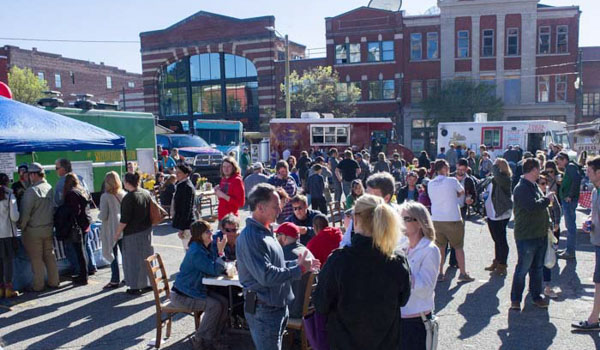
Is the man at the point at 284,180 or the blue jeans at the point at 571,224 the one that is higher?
the man at the point at 284,180

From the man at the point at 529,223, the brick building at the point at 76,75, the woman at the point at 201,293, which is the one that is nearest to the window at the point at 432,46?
the man at the point at 529,223

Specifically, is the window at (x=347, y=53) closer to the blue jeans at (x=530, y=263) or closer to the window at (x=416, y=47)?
the window at (x=416, y=47)

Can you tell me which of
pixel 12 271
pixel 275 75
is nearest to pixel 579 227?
pixel 12 271

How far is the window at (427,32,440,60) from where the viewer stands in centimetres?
3478

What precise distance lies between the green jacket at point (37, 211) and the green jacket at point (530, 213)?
668cm

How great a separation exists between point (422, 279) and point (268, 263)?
1.13m

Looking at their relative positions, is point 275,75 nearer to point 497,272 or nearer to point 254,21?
point 254,21

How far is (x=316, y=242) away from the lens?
4973mm

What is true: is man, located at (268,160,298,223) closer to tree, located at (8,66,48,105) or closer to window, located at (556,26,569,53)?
window, located at (556,26,569,53)

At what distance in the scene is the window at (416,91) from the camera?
35.5 metres

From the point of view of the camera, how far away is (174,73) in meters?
44.2

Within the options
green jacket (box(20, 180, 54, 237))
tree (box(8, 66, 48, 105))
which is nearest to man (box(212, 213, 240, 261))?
green jacket (box(20, 180, 54, 237))

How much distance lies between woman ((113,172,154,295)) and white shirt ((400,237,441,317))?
181 inches

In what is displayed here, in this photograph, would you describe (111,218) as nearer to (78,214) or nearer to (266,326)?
(78,214)
